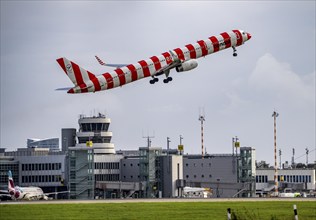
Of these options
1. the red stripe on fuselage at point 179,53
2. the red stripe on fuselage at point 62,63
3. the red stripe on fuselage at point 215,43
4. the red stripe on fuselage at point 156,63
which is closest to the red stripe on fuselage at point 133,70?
the red stripe on fuselage at point 156,63

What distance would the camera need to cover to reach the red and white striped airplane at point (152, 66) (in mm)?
136875

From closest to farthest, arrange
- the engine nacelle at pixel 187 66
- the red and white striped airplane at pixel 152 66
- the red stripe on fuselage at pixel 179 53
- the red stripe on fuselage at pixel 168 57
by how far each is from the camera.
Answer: the red and white striped airplane at pixel 152 66
the red stripe on fuselage at pixel 168 57
the engine nacelle at pixel 187 66
the red stripe on fuselage at pixel 179 53

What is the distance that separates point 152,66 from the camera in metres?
143

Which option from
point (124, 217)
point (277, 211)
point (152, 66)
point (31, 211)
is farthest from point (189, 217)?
point (152, 66)

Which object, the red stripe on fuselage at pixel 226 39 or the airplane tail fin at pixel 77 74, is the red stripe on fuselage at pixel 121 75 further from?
the red stripe on fuselage at pixel 226 39

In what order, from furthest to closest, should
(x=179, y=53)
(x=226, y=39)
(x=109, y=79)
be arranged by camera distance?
1. (x=226, y=39)
2. (x=179, y=53)
3. (x=109, y=79)

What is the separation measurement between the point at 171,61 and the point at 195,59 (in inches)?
272

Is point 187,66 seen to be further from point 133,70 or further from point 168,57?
point 133,70

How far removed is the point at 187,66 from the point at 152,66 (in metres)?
7.99

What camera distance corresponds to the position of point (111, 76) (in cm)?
13725

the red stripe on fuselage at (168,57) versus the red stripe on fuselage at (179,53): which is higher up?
the red stripe on fuselage at (179,53)

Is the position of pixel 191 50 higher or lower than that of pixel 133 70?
higher

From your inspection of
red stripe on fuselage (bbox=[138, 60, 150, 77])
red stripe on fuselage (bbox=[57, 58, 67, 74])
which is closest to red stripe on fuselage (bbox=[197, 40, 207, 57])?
red stripe on fuselage (bbox=[138, 60, 150, 77])

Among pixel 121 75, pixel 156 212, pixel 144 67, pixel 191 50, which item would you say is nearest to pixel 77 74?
pixel 121 75
